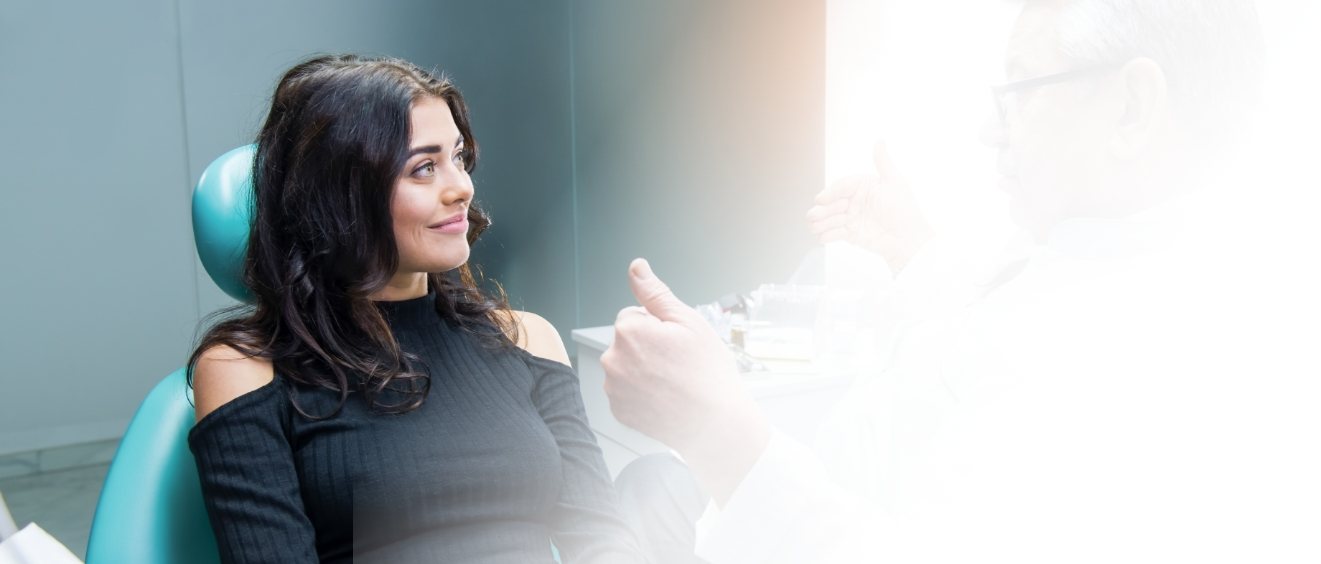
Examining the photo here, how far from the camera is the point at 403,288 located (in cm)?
103

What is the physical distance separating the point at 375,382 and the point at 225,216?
222 millimetres

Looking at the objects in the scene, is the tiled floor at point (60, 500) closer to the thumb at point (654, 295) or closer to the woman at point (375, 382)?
the woman at point (375, 382)

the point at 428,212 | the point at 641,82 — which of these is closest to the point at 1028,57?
the point at 428,212

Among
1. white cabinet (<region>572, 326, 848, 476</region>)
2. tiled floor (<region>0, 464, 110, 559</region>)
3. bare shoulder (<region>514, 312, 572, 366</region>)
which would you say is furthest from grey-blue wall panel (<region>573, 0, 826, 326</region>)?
tiled floor (<region>0, 464, 110, 559</region>)

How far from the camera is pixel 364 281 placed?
969mm

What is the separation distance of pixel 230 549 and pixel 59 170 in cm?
231

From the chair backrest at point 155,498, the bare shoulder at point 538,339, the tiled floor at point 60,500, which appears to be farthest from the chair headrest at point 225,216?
the tiled floor at point 60,500

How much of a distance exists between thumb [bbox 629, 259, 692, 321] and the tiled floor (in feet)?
7.56

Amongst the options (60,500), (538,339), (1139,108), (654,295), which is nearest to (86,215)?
(60,500)

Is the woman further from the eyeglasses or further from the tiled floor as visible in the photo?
the tiled floor

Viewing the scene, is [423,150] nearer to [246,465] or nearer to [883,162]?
[246,465]

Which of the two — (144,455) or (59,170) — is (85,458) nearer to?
(59,170)

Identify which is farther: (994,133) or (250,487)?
(250,487)

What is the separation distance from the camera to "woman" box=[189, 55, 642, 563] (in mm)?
854
